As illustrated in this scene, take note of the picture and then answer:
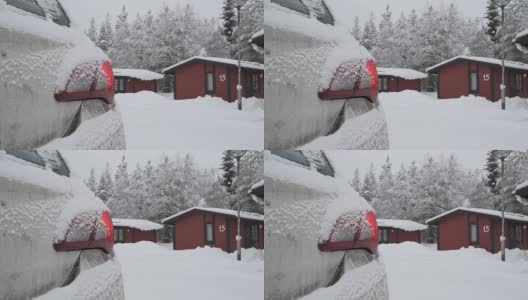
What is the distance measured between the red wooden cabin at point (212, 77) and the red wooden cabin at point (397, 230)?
100cm

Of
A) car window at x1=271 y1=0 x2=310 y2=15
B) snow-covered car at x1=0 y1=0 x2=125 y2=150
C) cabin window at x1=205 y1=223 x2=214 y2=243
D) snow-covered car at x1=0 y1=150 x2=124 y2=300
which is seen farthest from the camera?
cabin window at x1=205 y1=223 x2=214 y2=243

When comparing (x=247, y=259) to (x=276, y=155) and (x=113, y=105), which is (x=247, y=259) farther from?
(x=113, y=105)

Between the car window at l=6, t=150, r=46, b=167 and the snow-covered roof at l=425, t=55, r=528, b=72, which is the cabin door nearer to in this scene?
the snow-covered roof at l=425, t=55, r=528, b=72

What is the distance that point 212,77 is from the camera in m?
4.99

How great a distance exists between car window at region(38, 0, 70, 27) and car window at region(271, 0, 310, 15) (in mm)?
1129

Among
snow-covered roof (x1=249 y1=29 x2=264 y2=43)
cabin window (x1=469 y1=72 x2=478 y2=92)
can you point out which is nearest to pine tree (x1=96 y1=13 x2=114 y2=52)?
snow-covered roof (x1=249 y1=29 x2=264 y2=43)

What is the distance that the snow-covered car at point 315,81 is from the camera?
15.7 ft

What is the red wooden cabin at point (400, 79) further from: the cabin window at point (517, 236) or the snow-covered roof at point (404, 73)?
the cabin window at point (517, 236)

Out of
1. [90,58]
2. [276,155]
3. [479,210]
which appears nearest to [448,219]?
[479,210]

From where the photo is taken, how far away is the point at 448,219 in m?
4.84

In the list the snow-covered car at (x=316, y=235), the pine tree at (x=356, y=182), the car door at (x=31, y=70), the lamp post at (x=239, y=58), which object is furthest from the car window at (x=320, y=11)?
the car door at (x=31, y=70)

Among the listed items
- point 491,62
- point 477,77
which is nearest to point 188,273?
point 477,77

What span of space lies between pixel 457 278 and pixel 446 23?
140 centimetres

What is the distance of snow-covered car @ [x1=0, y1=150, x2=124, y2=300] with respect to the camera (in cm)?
460
